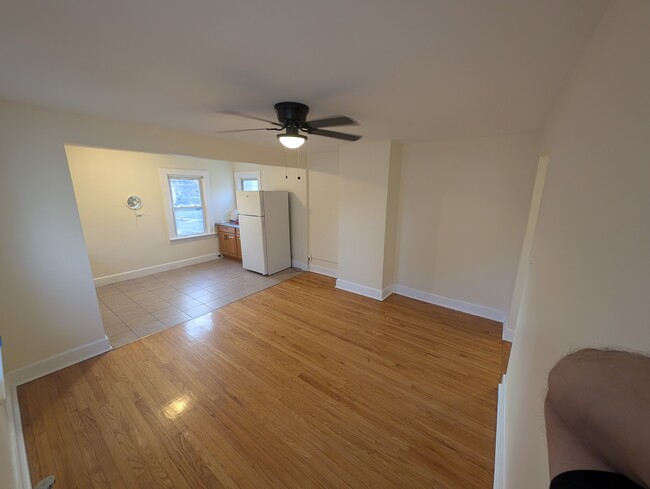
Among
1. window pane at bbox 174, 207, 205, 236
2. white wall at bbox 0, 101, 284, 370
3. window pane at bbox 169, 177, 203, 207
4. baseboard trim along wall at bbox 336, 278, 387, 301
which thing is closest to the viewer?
white wall at bbox 0, 101, 284, 370

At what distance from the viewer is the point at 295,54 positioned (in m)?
1.18

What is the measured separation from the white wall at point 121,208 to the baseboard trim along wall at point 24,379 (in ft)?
7.12

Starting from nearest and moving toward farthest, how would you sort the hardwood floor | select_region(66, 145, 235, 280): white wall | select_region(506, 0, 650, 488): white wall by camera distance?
select_region(506, 0, 650, 488): white wall
the hardwood floor
select_region(66, 145, 235, 280): white wall

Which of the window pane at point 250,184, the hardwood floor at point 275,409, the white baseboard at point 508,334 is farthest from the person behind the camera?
the window pane at point 250,184

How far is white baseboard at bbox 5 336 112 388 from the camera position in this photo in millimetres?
2056

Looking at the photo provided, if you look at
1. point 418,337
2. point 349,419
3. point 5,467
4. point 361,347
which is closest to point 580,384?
point 349,419

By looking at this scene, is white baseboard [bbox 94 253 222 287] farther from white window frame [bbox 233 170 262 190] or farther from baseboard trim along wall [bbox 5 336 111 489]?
baseboard trim along wall [bbox 5 336 111 489]

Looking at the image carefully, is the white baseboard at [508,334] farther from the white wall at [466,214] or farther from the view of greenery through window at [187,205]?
the view of greenery through window at [187,205]

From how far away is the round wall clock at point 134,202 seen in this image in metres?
4.18

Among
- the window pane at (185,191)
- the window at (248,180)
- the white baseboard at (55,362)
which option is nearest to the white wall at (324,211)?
the window at (248,180)

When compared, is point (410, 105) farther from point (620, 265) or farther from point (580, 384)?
point (580, 384)

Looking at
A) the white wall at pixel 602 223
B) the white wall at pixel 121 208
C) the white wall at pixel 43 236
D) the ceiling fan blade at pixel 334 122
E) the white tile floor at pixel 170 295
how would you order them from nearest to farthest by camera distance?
the white wall at pixel 602 223 < the ceiling fan blade at pixel 334 122 < the white wall at pixel 43 236 < the white tile floor at pixel 170 295 < the white wall at pixel 121 208

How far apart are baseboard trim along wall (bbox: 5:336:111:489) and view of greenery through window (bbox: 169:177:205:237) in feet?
9.37

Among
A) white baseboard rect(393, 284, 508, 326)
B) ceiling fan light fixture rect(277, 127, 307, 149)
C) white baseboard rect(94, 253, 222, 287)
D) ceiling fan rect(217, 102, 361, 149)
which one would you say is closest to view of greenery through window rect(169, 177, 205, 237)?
white baseboard rect(94, 253, 222, 287)
